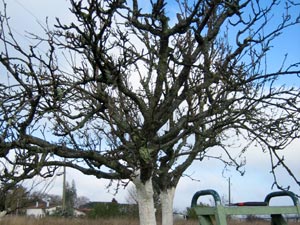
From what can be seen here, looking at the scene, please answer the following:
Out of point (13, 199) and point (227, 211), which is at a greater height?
point (13, 199)

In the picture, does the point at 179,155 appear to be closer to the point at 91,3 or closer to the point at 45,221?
the point at 91,3

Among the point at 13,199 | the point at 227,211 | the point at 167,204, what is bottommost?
the point at 227,211

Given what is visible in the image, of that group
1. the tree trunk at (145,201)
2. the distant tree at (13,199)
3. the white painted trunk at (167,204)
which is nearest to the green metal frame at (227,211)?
the distant tree at (13,199)

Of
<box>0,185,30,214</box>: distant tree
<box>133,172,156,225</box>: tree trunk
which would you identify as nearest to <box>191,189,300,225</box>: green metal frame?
<box>0,185,30,214</box>: distant tree

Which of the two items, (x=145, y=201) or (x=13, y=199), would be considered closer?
(x=13, y=199)

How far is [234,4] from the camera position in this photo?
6.07m

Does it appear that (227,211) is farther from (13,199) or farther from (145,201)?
(145,201)

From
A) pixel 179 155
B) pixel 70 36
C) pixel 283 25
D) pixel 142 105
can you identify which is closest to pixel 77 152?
pixel 142 105

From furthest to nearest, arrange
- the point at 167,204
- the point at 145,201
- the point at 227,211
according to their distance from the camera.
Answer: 1. the point at 167,204
2. the point at 145,201
3. the point at 227,211

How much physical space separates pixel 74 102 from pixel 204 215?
19.1 ft

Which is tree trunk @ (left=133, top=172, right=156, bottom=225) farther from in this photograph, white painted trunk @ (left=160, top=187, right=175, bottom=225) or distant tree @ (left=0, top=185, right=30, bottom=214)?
white painted trunk @ (left=160, top=187, right=175, bottom=225)

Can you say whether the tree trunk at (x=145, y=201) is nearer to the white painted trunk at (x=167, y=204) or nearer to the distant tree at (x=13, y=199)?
the distant tree at (x=13, y=199)

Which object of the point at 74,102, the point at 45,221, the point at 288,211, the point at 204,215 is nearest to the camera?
the point at 204,215

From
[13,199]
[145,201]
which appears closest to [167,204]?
[145,201]
